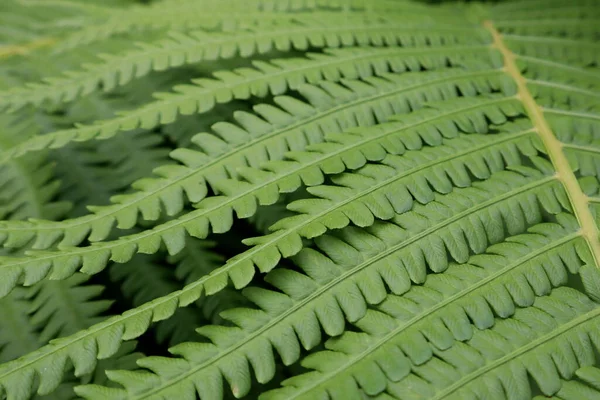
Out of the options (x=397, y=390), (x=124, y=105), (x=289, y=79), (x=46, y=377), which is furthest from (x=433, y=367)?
(x=124, y=105)

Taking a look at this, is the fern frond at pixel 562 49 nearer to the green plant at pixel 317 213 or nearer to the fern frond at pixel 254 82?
the green plant at pixel 317 213

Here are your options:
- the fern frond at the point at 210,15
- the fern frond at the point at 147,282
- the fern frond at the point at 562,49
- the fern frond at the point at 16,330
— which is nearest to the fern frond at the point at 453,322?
the fern frond at the point at 147,282

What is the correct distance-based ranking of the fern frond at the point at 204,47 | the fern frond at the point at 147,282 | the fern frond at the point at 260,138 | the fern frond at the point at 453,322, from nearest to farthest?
the fern frond at the point at 453,322, the fern frond at the point at 260,138, the fern frond at the point at 147,282, the fern frond at the point at 204,47

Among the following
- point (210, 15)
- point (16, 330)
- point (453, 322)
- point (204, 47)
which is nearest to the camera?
point (453, 322)

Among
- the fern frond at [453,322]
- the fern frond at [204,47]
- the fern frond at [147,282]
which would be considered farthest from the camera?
the fern frond at [204,47]

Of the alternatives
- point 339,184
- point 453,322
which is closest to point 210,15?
point 339,184

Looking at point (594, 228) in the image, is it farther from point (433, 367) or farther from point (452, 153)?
point (433, 367)

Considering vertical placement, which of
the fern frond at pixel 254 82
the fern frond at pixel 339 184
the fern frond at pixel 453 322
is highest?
the fern frond at pixel 254 82

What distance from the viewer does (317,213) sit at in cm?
81

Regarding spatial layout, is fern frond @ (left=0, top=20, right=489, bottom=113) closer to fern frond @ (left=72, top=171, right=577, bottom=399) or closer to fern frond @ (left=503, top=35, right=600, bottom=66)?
fern frond @ (left=503, top=35, right=600, bottom=66)

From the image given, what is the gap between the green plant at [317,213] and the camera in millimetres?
686

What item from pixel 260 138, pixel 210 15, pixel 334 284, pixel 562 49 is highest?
pixel 210 15

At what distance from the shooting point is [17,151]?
958mm

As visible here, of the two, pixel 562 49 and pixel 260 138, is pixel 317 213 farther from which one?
pixel 562 49
